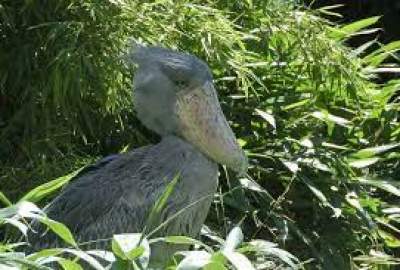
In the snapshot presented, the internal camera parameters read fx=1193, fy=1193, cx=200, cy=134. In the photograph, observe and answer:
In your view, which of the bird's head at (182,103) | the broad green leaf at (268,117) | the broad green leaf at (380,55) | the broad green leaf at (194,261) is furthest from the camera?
the broad green leaf at (380,55)

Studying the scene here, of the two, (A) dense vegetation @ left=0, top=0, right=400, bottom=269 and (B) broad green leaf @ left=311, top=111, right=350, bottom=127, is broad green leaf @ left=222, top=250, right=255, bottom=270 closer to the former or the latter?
(A) dense vegetation @ left=0, top=0, right=400, bottom=269

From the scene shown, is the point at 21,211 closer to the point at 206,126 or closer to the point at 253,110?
the point at 206,126

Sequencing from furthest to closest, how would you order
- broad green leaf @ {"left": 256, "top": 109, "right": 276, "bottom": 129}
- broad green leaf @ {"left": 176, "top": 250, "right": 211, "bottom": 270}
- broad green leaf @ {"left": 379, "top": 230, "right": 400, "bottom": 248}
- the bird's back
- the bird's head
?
broad green leaf @ {"left": 379, "top": 230, "right": 400, "bottom": 248}
broad green leaf @ {"left": 256, "top": 109, "right": 276, "bottom": 129}
the bird's head
the bird's back
broad green leaf @ {"left": 176, "top": 250, "right": 211, "bottom": 270}

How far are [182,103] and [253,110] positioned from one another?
0.99 meters

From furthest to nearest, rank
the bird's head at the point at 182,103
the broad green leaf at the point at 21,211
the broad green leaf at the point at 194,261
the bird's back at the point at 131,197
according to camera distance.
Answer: the bird's head at the point at 182,103, the bird's back at the point at 131,197, the broad green leaf at the point at 21,211, the broad green leaf at the point at 194,261

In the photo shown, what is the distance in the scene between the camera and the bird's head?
3.34 m

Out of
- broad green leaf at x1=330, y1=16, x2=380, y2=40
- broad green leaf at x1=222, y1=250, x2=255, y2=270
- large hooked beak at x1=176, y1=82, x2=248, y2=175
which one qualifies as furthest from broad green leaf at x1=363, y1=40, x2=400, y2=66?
broad green leaf at x1=222, y1=250, x2=255, y2=270

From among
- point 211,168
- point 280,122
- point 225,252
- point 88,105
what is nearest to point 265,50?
point 280,122

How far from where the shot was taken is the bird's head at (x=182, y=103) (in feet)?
11.0

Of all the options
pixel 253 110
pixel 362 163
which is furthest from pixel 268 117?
pixel 362 163

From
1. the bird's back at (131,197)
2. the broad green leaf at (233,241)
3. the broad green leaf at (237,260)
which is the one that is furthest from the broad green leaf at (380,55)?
the broad green leaf at (237,260)

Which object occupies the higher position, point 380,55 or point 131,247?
point 131,247

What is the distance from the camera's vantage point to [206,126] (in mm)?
3385

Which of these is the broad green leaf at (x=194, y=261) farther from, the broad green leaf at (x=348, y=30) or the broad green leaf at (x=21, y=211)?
the broad green leaf at (x=348, y=30)
